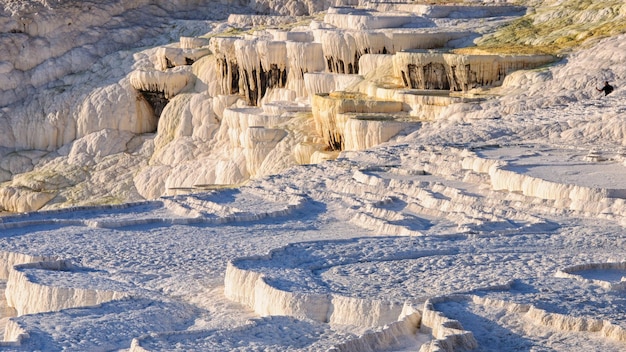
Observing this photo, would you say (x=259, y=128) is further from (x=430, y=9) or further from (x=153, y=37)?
(x=153, y=37)

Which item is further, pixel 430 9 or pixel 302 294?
pixel 430 9

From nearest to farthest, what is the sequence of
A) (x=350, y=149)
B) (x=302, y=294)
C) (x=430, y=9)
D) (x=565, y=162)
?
(x=302, y=294) < (x=565, y=162) < (x=350, y=149) < (x=430, y=9)

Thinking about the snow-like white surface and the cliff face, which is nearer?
the snow-like white surface

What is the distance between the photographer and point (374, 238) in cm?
1398

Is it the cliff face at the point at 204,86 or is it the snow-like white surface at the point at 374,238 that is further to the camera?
the cliff face at the point at 204,86

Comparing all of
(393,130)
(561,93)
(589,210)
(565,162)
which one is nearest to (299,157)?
(393,130)

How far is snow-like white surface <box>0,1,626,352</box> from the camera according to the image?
10.6 metres

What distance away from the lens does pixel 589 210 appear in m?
14.3

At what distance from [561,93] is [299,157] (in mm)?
5671

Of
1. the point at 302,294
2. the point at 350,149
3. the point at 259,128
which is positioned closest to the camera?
the point at 302,294

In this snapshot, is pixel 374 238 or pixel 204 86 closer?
pixel 374 238

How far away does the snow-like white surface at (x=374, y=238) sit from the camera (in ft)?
34.8

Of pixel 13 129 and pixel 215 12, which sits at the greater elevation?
pixel 215 12

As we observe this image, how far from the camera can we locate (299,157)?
24.9m
